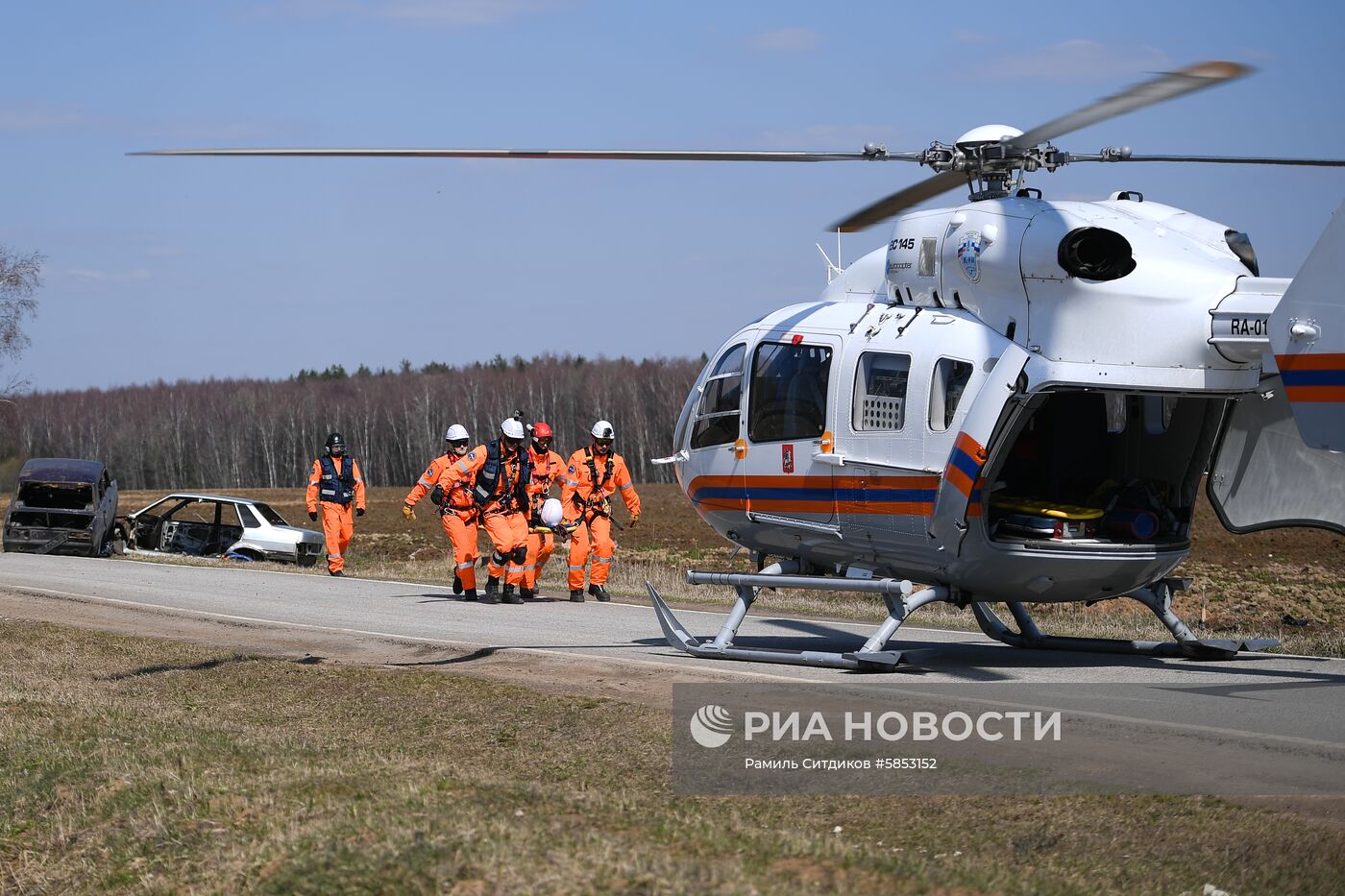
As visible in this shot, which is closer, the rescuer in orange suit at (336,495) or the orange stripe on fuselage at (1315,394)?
the orange stripe on fuselage at (1315,394)

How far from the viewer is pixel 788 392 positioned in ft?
37.1

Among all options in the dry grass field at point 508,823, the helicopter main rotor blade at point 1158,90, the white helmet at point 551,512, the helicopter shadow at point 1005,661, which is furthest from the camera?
the white helmet at point 551,512

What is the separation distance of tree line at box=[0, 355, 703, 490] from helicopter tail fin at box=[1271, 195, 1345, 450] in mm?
88376

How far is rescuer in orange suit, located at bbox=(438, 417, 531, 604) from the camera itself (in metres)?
17.3

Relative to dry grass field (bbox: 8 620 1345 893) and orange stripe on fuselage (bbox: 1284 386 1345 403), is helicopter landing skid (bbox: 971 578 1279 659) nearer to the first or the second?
orange stripe on fuselage (bbox: 1284 386 1345 403)

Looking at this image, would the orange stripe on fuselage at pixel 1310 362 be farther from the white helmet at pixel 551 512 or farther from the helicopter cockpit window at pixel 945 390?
the white helmet at pixel 551 512

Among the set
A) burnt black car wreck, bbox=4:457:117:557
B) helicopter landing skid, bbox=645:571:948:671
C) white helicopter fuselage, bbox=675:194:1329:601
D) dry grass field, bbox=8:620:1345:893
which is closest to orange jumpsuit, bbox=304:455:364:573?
burnt black car wreck, bbox=4:457:117:557

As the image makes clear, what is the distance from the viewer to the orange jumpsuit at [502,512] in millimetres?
17281

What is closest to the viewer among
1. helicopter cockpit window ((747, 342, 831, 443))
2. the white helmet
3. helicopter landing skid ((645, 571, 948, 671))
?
helicopter landing skid ((645, 571, 948, 671))

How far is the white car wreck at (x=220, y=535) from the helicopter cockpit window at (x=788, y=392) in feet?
54.8

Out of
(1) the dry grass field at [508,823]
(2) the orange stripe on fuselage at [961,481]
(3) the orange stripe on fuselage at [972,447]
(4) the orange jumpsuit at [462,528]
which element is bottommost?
(1) the dry grass field at [508,823]

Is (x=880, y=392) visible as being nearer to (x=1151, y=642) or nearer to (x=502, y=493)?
(x=1151, y=642)

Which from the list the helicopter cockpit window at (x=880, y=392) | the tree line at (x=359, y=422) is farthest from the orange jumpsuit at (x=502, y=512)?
the tree line at (x=359, y=422)

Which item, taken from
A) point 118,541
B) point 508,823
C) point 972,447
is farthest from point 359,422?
point 508,823
